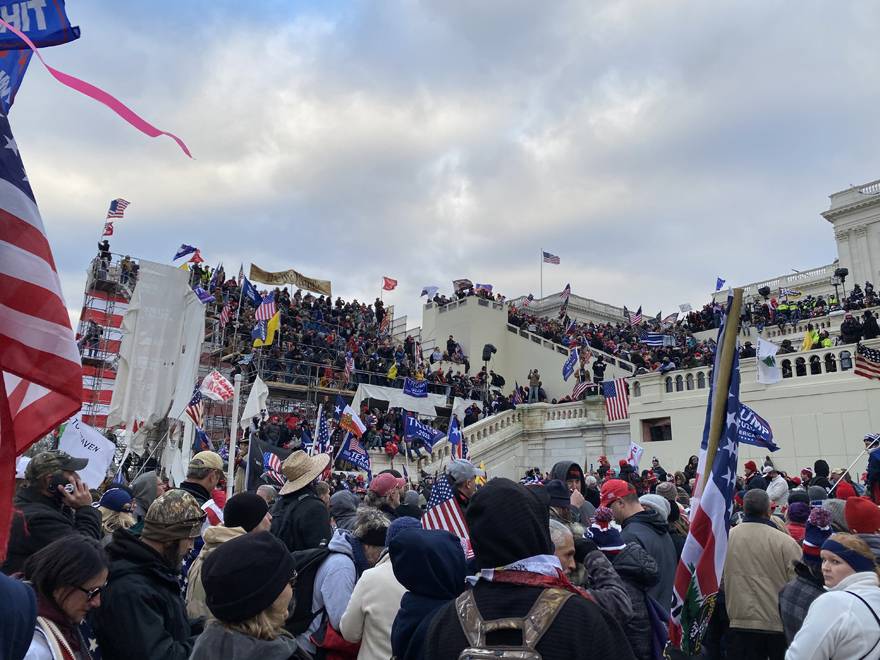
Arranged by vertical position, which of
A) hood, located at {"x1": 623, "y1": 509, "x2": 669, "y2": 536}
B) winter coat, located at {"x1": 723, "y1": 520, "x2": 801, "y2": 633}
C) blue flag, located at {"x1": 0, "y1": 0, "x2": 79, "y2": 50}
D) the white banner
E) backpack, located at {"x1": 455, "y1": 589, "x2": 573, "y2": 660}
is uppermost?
blue flag, located at {"x1": 0, "y1": 0, "x2": 79, "y2": 50}

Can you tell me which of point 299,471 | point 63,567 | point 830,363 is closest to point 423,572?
point 63,567

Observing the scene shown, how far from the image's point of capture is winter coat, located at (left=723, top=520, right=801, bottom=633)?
17.2 ft

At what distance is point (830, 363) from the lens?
19.4m

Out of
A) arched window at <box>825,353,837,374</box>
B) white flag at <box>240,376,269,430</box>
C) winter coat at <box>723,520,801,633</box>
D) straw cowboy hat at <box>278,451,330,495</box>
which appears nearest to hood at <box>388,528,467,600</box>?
straw cowboy hat at <box>278,451,330,495</box>

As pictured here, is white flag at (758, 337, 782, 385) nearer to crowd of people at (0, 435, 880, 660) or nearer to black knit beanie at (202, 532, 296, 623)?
crowd of people at (0, 435, 880, 660)

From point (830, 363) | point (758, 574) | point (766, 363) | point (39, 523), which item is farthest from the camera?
point (830, 363)

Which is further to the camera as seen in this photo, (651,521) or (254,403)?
(254,403)

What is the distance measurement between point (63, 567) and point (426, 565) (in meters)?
1.56

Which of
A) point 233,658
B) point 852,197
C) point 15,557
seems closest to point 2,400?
point 233,658

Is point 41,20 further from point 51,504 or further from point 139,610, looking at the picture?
point 139,610

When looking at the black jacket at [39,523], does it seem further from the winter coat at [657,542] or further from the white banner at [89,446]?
the white banner at [89,446]

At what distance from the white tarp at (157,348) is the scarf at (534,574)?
14.8m

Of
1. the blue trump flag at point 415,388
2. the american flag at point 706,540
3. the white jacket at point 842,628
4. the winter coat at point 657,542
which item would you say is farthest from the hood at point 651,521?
the blue trump flag at point 415,388

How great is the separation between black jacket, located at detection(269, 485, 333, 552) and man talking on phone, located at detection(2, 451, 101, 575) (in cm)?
142
